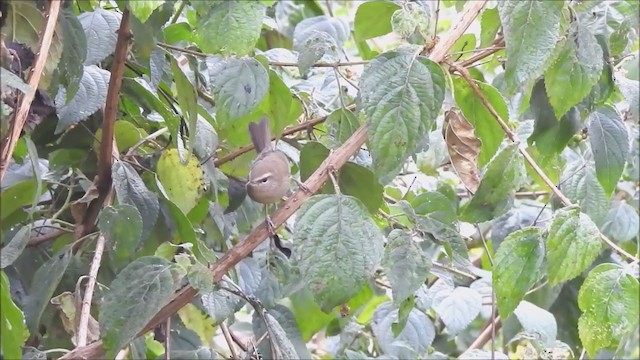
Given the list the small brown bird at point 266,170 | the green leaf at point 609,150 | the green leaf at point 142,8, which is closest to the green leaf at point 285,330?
the small brown bird at point 266,170

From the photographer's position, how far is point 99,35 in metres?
1.04

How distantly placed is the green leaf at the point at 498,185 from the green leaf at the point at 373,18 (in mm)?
303

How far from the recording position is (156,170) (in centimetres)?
111

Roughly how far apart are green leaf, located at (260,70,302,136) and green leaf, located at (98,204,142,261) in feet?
0.81

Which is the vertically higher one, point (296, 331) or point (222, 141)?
point (222, 141)

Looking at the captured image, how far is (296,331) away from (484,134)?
1.49ft

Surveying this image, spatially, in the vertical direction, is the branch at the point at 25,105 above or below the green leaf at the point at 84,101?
above

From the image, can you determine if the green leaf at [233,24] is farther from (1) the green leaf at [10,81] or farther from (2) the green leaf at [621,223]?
(2) the green leaf at [621,223]

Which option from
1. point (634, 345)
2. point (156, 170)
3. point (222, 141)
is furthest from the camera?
point (222, 141)

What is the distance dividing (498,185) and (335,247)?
0.85ft

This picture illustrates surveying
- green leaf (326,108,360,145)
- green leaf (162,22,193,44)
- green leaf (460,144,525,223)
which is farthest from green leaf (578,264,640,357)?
green leaf (162,22,193,44)

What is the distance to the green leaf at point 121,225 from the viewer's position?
938 millimetres

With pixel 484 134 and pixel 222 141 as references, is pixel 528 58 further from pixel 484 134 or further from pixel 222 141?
pixel 222 141

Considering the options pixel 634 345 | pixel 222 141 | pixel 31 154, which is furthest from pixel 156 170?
pixel 634 345
